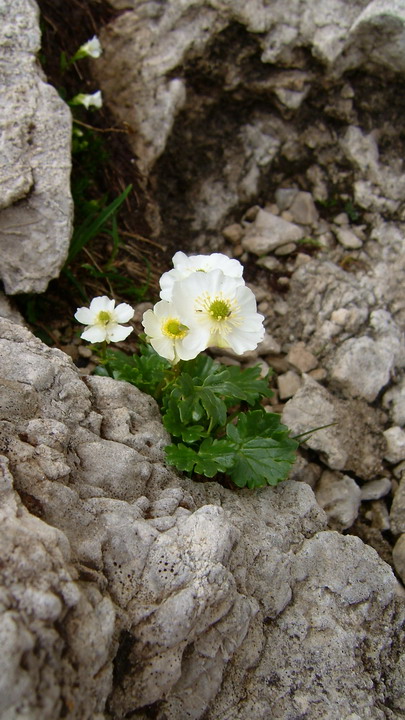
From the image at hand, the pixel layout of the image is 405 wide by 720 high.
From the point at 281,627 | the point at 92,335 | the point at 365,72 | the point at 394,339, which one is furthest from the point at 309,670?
the point at 365,72

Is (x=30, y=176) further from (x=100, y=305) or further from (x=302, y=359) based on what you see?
(x=302, y=359)

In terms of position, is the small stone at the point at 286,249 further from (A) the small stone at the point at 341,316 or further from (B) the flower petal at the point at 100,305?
(B) the flower petal at the point at 100,305

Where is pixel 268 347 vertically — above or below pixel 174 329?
below

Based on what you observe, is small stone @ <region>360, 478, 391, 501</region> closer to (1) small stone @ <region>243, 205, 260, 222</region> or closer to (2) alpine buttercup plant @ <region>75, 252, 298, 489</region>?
(2) alpine buttercup plant @ <region>75, 252, 298, 489</region>

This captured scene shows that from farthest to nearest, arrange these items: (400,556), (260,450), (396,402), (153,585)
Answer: (396,402) < (400,556) < (260,450) < (153,585)

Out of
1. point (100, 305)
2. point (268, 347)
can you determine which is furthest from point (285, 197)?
point (100, 305)

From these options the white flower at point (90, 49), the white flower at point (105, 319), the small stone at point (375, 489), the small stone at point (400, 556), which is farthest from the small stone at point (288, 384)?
the white flower at point (90, 49)

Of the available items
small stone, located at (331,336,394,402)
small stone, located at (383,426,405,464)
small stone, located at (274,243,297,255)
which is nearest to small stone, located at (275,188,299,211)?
small stone, located at (274,243,297,255)
